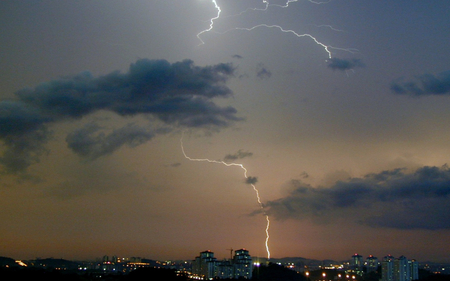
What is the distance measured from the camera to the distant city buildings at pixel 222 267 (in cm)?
8462

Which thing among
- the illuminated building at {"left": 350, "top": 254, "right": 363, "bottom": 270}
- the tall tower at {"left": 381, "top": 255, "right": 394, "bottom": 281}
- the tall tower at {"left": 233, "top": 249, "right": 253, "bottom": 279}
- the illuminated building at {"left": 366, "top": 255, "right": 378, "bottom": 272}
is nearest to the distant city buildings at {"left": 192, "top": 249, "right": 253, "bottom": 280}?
the tall tower at {"left": 233, "top": 249, "right": 253, "bottom": 279}

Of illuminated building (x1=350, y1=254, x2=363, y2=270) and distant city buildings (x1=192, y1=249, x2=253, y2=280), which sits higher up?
illuminated building (x1=350, y1=254, x2=363, y2=270)

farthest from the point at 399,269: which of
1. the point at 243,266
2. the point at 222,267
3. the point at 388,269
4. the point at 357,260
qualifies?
the point at 357,260

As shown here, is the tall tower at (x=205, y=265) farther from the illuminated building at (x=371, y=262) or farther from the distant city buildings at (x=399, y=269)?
the illuminated building at (x=371, y=262)

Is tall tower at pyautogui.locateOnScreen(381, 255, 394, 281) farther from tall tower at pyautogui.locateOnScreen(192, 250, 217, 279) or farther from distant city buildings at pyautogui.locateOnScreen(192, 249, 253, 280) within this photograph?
tall tower at pyautogui.locateOnScreen(192, 250, 217, 279)

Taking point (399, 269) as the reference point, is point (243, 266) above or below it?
below

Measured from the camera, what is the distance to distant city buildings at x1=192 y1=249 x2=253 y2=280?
278ft

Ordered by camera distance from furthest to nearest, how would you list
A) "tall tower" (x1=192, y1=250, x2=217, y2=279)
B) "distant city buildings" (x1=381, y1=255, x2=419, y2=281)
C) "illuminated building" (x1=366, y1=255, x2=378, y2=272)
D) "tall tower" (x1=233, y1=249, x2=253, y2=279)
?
"illuminated building" (x1=366, y1=255, x2=378, y2=272) → "distant city buildings" (x1=381, y1=255, x2=419, y2=281) → "tall tower" (x1=192, y1=250, x2=217, y2=279) → "tall tower" (x1=233, y1=249, x2=253, y2=279)

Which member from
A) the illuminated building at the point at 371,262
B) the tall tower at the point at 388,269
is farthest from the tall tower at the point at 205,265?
the illuminated building at the point at 371,262

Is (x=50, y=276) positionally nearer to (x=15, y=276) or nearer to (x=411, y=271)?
(x=15, y=276)

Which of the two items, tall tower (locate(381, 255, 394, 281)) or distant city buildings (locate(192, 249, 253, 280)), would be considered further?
tall tower (locate(381, 255, 394, 281))

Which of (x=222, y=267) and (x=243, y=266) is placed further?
(x=222, y=267)

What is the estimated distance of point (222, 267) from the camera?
282 feet

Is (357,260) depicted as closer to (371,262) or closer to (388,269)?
(371,262)
